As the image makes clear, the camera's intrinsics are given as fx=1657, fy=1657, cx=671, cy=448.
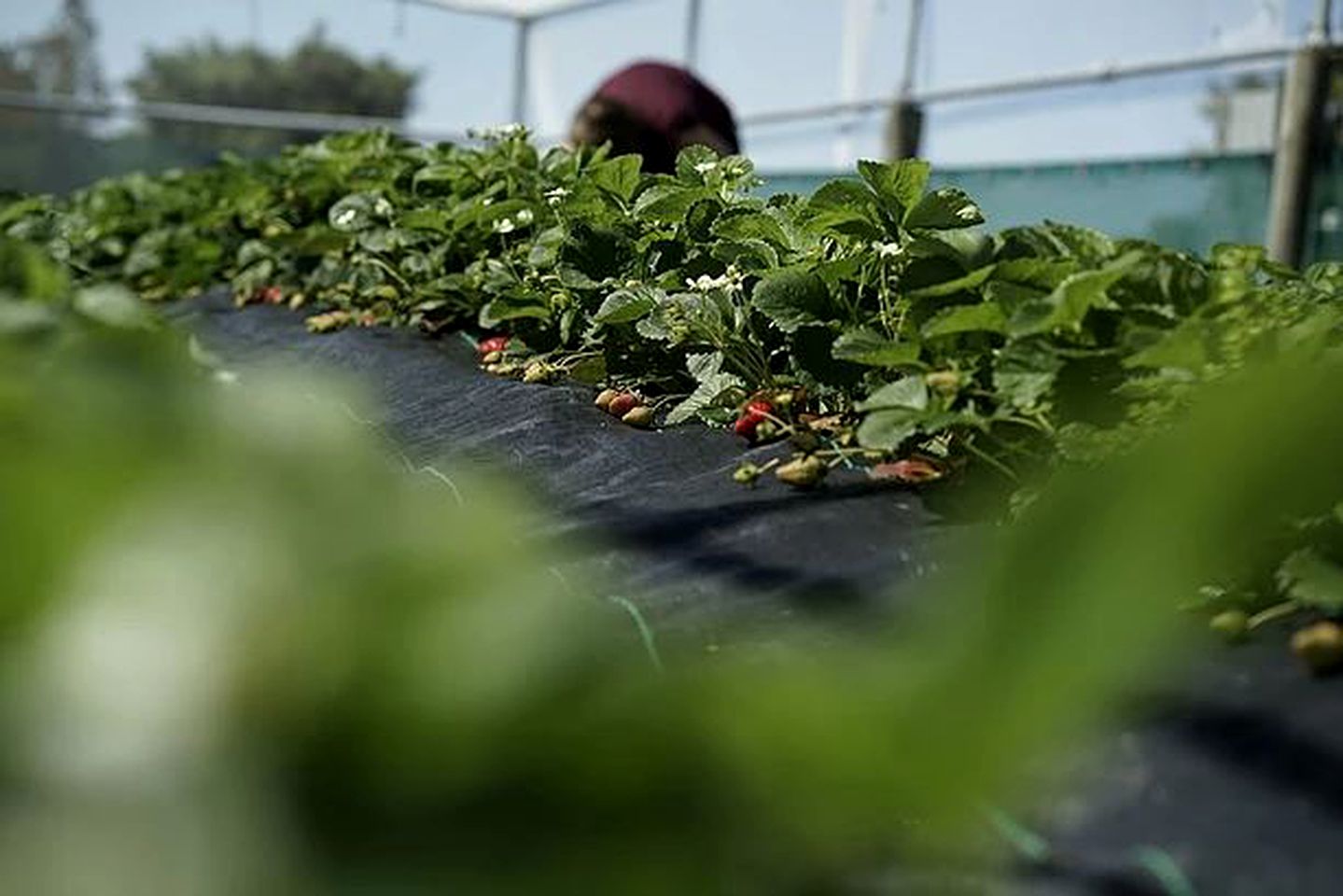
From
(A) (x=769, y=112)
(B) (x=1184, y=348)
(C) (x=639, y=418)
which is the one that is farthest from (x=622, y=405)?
(A) (x=769, y=112)

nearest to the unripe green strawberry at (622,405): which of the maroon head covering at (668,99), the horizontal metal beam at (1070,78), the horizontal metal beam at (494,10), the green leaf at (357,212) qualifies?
the green leaf at (357,212)

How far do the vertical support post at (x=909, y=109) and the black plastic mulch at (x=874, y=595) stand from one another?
6.01m

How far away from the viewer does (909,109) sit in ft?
28.5

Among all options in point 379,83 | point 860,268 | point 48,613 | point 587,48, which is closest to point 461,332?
point 860,268

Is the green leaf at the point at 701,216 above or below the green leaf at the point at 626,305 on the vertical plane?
→ above

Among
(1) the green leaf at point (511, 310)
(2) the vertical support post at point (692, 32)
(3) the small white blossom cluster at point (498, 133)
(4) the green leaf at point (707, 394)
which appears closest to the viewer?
(4) the green leaf at point (707, 394)

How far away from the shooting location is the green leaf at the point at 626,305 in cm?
246

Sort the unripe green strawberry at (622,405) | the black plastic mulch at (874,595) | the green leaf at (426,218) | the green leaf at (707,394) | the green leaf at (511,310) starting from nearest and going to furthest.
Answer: the black plastic mulch at (874,595) → the green leaf at (707,394) → the unripe green strawberry at (622,405) → the green leaf at (511,310) → the green leaf at (426,218)

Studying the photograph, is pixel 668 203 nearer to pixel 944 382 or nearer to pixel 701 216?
pixel 701 216

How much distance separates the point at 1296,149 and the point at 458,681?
677cm

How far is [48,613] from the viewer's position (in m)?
0.36

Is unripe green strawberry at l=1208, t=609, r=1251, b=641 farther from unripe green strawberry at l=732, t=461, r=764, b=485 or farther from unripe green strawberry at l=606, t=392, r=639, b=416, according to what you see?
unripe green strawberry at l=606, t=392, r=639, b=416

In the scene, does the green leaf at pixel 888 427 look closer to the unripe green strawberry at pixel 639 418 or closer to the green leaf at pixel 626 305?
the unripe green strawberry at pixel 639 418

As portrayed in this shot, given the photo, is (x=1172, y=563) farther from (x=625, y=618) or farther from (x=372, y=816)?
(x=625, y=618)
